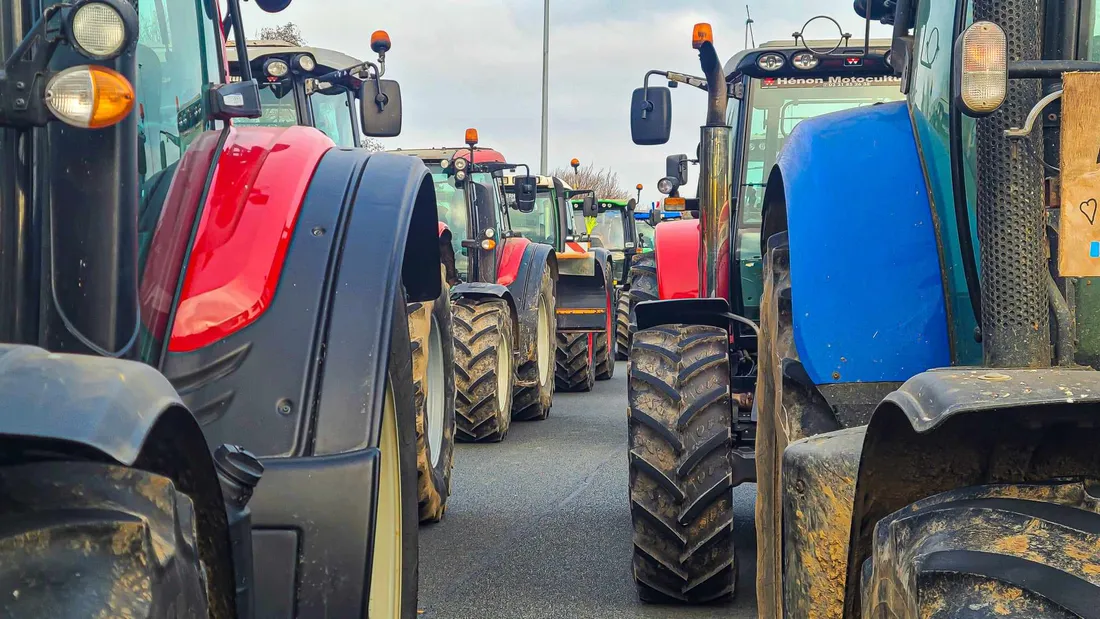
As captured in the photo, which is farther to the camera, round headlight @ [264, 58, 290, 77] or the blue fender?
round headlight @ [264, 58, 290, 77]

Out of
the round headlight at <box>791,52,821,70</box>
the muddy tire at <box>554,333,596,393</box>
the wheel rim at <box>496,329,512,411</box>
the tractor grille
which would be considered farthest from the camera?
the muddy tire at <box>554,333,596,393</box>

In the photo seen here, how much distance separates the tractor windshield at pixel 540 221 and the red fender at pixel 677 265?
20.1 ft

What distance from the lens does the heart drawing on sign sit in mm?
1760

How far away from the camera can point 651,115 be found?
579cm

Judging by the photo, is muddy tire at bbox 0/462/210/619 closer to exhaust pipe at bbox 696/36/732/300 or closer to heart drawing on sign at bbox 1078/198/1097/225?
heart drawing on sign at bbox 1078/198/1097/225

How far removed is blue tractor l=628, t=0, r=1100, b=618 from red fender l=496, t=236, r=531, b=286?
745 cm

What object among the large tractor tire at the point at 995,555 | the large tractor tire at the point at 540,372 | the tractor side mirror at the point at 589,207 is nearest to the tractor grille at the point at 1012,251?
the large tractor tire at the point at 995,555

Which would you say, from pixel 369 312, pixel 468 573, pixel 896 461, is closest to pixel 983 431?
pixel 896 461

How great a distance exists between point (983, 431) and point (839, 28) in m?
4.11

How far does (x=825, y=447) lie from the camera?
224 cm

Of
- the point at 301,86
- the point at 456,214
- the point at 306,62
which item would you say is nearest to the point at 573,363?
the point at 456,214

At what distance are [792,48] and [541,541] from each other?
8.76 feet

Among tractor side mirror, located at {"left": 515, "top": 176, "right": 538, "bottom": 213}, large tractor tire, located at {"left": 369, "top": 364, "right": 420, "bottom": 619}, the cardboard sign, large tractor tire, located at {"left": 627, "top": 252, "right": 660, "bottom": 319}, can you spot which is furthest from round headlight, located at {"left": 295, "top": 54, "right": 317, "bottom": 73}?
the cardboard sign

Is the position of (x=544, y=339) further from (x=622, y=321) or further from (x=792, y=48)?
(x=792, y=48)
